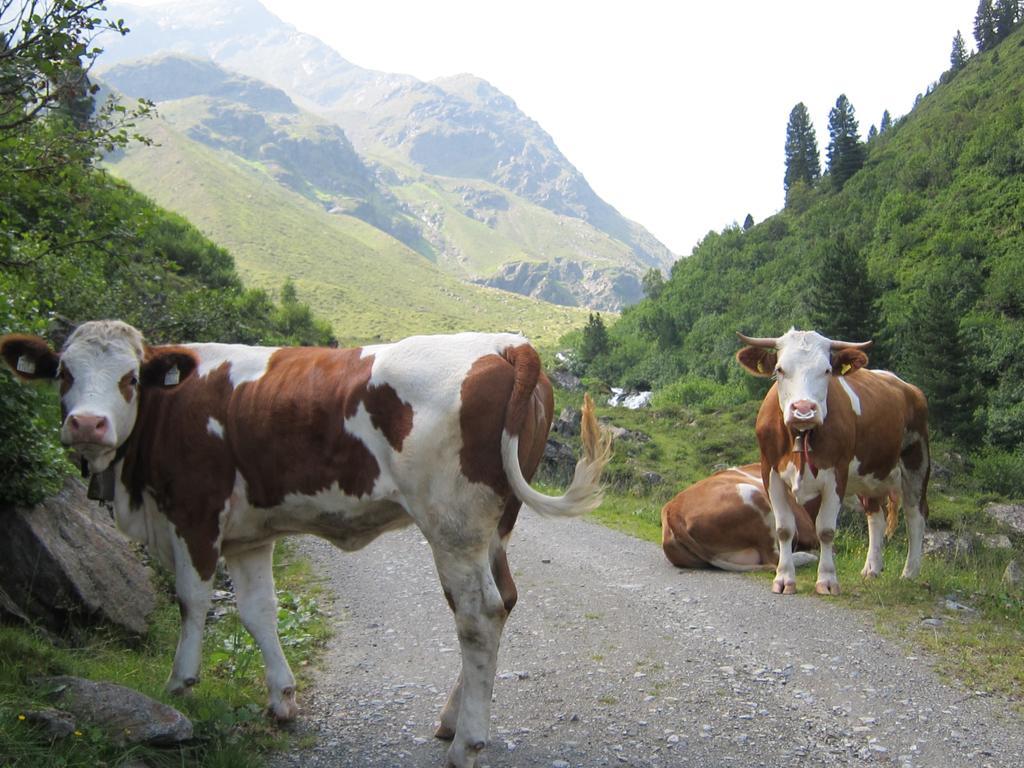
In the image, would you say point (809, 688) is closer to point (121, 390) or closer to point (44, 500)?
point (121, 390)

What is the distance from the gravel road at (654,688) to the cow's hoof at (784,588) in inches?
7.0

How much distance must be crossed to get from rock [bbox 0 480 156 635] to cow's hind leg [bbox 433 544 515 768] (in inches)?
123

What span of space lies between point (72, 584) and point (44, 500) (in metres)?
0.78

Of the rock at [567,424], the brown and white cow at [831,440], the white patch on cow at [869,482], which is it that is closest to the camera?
the brown and white cow at [831,440]

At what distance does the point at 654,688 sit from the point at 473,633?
2.12 meters

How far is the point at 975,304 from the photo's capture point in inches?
1949

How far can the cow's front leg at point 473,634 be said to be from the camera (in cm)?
480

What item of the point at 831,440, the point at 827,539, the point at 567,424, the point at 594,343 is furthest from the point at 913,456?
→ the point at 594,343

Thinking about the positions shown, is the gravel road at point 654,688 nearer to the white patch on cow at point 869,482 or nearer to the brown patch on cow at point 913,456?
the white patch on cow at point 869,482

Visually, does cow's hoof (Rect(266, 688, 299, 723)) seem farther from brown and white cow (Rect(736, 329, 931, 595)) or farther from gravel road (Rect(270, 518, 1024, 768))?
brown and white cow (Rect(736, 329, 931, 595))

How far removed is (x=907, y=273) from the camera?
55906 mm

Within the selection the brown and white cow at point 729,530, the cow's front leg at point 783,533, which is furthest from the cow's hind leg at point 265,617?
the brown and white cow at point 729,530

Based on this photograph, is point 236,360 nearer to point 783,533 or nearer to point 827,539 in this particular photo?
point 783,533

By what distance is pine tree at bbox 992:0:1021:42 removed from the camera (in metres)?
97.4
